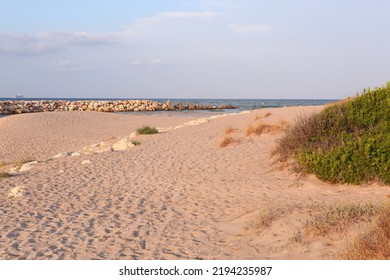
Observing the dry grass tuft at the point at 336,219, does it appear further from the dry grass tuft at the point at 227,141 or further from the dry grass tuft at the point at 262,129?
the dry grass tuft at the point at 262,129

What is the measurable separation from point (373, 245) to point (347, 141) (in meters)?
6.14

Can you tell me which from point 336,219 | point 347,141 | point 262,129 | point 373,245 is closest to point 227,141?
point 262,129

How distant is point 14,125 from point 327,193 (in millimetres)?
26717

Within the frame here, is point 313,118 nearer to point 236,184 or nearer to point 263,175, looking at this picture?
point 263,175

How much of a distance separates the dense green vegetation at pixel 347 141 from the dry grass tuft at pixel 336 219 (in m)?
3.40

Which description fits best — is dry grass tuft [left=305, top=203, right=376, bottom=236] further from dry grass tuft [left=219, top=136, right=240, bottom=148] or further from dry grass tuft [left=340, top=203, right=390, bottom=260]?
dry grass tuft [left=219, top=136, right=240, bottom=148]

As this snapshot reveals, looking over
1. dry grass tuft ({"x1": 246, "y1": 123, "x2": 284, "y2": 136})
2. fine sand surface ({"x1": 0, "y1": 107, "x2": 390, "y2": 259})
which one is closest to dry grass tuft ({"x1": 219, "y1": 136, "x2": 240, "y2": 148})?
fine sand surface ({"x1": 0, "y1": 107, "x2": 390, "y2": 259})

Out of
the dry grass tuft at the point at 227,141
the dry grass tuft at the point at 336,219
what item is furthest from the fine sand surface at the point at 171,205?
the dry grass tuft at the point at 227,141

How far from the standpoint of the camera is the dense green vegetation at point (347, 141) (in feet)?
33.6

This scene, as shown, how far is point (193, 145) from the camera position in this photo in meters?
18.5

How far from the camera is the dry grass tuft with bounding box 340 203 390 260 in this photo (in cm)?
510

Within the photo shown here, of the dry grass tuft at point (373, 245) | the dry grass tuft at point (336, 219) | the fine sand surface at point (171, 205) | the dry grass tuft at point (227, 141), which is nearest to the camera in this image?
the dry grass tuft at point (373, 245)

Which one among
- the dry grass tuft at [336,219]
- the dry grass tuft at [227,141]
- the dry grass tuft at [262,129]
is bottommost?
the dry grass tuft at [336,219]

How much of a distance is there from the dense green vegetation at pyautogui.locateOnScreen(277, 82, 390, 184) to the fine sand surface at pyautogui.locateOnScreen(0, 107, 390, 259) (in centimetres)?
36
